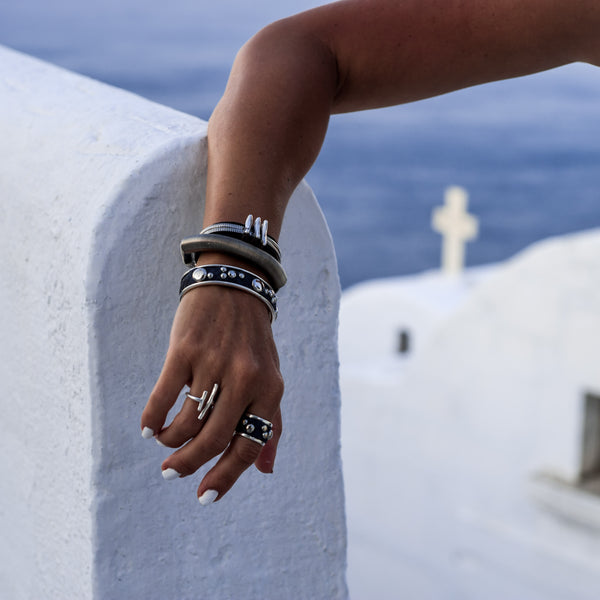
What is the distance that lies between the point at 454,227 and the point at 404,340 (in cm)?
166

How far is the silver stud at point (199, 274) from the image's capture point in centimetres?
88

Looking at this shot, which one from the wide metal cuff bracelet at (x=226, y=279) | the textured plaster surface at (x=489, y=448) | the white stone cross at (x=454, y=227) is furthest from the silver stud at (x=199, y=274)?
the white stone cross at (x=454, y=227)

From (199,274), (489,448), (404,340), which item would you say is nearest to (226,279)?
(199,274)

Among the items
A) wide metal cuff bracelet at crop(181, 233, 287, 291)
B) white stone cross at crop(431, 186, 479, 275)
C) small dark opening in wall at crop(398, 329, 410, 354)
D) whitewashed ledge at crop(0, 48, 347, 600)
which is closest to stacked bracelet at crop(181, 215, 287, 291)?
wide metal cuff bracelet at crop(181, 233, 287, 291)

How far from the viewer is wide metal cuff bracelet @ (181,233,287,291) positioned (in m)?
0.89

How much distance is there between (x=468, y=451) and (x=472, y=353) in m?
0.57

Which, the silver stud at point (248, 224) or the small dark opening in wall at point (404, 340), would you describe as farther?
the small dark opening in wall at point (404, 340)

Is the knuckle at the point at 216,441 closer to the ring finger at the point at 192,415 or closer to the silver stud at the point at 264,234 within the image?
the ring finger at the point at 192,415

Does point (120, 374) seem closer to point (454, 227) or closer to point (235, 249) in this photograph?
point (235, 249)

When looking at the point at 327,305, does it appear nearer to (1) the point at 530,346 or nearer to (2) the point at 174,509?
(2) the point at 174,509

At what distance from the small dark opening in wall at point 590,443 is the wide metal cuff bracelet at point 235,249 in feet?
13.8

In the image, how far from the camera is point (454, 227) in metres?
8.48

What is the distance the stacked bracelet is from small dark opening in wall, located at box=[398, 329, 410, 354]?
637cm

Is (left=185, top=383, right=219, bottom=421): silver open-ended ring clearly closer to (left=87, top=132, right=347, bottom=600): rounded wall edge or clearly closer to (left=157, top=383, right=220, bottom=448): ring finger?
(left=157, top=383, right=220, bottom=448): ring finger
